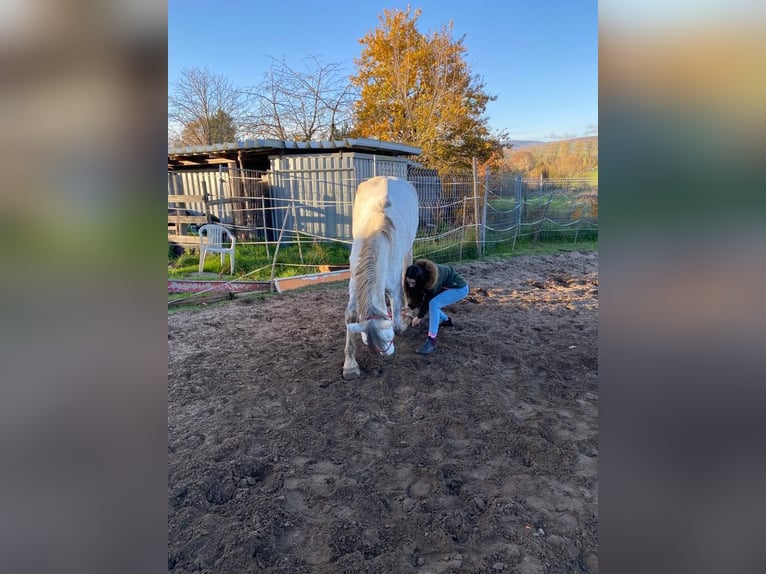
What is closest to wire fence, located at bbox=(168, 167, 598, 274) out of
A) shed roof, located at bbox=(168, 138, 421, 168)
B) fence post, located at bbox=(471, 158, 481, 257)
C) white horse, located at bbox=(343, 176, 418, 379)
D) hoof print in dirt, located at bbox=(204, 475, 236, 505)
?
fence post, located at bbox=(471, 158, 481, 257)

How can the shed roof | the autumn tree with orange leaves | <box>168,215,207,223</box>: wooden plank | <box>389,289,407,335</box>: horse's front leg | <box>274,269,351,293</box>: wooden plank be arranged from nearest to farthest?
<box>389,289,407,335</box>: horse's front leg < <box>274,269,351,293</box>: wooden plank < <box>168,215,207,223</box>: wooden plank < the shed roof < the autumn tree with orange leaves

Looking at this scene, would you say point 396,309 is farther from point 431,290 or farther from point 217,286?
point 217,286

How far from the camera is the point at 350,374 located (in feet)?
12.8

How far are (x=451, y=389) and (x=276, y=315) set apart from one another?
305 centimetres

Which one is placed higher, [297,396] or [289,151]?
[289,151]

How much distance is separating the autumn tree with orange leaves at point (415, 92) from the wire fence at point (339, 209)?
469 centimetres

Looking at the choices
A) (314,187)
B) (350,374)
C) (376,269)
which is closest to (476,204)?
(314,187)

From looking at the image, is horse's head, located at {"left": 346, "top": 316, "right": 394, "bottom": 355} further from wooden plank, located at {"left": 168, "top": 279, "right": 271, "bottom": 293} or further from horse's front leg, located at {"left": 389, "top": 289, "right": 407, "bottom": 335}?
wooden plank, located at {"left": 168, "top": 279, "right": 271, "bottom": 293}

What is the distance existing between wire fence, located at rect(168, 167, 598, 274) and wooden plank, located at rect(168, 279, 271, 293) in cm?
251

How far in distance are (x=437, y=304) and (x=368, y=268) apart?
3.74ft

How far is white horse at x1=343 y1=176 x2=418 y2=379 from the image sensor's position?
3604 mm
